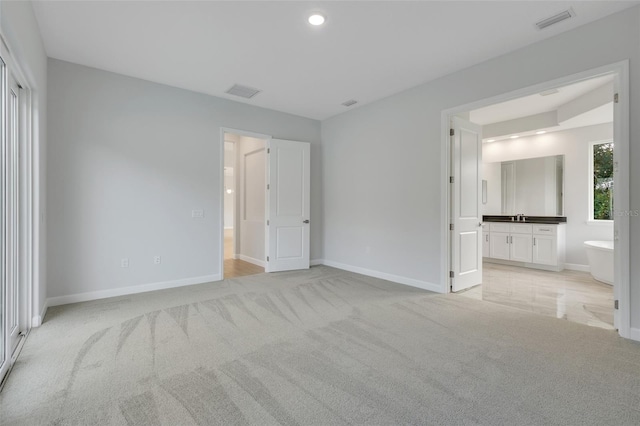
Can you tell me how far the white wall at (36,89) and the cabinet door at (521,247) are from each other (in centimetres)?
732

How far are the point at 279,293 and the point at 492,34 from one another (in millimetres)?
3811

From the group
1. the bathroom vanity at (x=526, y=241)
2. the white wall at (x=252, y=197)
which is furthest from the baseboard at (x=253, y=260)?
the bathroom vanity at (x=526, y=241)

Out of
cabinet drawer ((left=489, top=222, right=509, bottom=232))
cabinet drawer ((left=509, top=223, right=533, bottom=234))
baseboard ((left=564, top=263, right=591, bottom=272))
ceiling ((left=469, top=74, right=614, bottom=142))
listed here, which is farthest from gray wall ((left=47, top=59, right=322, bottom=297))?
baseboard ((left=564, top=263, right=591, bottom=272))

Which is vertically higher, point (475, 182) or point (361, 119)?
point (361, 119)

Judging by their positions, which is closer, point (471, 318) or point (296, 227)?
point (471, 318)

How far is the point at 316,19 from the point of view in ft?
9.30

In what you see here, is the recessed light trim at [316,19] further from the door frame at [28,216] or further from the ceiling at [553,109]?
the ceiling at [553,109]

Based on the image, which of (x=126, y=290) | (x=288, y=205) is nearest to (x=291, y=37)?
(x=288, y=205)

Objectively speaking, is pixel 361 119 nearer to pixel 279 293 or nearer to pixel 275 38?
pixel 275 38

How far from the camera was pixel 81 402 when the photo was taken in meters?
1.80

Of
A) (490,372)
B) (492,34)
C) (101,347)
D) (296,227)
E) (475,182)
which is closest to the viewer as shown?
(490,372)

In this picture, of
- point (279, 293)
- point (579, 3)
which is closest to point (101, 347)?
point (279, 293)

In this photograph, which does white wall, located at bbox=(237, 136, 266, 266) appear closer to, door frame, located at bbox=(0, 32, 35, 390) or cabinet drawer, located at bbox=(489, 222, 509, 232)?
door frame, located at bbox=(0, 32, 35, 390)

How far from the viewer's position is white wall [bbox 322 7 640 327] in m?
2.78
